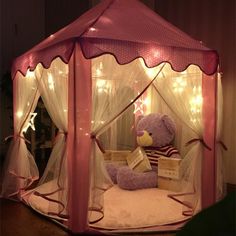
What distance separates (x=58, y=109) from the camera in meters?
2.47

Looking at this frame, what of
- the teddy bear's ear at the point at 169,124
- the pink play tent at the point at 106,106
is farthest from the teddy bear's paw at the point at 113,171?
the teddy bear's ear at the point at 169,124

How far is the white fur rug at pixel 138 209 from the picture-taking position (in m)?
2.42

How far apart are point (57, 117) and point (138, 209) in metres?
1.04

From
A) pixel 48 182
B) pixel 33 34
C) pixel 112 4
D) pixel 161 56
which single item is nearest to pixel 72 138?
pixel 48 182

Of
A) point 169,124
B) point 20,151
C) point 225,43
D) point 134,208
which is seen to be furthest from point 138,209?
point 225,43

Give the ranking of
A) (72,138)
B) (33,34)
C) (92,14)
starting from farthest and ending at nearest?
1. (33,34)
2. (92,14)
3. (72,138)

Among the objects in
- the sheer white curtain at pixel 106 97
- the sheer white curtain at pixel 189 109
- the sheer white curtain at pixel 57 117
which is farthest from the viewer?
the sheer white curtain at pixel 189 109

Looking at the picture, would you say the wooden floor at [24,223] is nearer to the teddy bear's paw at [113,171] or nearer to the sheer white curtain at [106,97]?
the sheer white curtain at [106,97]

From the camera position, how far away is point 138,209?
2691mm

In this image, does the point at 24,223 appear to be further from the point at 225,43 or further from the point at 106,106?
the point at 225,43

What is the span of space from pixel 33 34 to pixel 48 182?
3722 mm

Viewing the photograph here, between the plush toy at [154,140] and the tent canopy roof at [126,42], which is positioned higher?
the tent canopy roof at [126,42]

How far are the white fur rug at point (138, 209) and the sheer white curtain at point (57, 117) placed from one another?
1.34 ft

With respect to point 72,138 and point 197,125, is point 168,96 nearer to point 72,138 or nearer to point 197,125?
point 197,125
